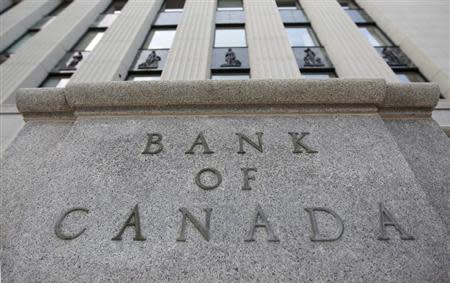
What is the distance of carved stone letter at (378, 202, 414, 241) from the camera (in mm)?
3012

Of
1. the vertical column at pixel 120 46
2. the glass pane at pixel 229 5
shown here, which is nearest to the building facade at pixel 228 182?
the vertical column at pixel 120 46

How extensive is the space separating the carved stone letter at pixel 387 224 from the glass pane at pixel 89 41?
39.1 feet

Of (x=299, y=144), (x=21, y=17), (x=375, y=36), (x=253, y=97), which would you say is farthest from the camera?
(x=21, y=17)

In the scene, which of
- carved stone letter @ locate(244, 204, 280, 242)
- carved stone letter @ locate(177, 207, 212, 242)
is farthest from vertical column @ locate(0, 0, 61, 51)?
carved stone letter @ locate(244, 204, 280, 242)

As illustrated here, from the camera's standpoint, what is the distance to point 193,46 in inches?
365

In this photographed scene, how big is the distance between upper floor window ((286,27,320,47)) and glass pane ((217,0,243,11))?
120 inches

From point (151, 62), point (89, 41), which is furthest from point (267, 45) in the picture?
point (89, 41)

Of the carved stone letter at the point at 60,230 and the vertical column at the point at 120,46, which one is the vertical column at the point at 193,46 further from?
the carved stone letter at the point at 60,230

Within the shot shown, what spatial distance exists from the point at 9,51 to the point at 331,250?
14.5m

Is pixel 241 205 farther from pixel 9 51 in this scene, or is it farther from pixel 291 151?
pixel 9 51

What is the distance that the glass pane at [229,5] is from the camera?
12794 millimetres

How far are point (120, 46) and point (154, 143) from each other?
7.18 m

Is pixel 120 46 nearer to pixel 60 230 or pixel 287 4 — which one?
Result: pixel 60 230

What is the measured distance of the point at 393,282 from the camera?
2734mm
